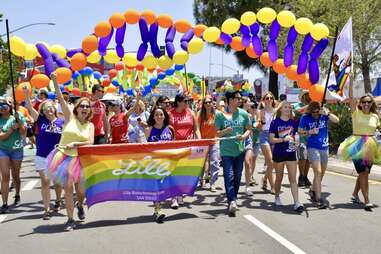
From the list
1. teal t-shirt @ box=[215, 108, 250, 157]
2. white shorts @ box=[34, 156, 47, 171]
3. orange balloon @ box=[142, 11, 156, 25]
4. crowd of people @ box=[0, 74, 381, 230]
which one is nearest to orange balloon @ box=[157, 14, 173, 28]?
orange balloon @ box=[142, 11, 156, 25]

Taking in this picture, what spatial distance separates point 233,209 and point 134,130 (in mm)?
3747

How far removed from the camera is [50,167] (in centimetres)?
624

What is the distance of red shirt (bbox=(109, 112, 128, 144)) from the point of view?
28.3 ft

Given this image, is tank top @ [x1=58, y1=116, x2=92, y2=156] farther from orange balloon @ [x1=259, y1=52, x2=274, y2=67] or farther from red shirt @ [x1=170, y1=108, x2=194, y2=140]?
orange balloon @ [x1=259, y1=52, x2=274, y2=67]

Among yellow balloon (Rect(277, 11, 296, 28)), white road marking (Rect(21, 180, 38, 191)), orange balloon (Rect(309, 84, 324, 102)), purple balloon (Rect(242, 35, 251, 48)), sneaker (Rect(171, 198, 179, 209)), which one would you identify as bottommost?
white road marking (Rect(21, 180, 38, 191))

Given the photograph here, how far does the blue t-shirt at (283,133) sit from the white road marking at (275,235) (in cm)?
113

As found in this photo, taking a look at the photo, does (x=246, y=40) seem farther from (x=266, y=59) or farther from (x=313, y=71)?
(x=313, y=71)

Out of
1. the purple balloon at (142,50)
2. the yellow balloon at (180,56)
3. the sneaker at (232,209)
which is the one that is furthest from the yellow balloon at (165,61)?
the sneaker at (232,209)

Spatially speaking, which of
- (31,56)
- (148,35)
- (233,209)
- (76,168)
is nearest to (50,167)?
(76,168)

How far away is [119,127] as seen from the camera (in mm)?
8625

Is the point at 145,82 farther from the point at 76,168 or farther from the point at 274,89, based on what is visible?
the point at 76,168

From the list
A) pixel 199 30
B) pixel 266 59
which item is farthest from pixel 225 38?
pixel 266 59

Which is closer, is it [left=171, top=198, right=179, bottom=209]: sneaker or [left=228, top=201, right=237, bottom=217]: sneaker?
[left=228, top=201, right=237, bottom=217]: sneaker

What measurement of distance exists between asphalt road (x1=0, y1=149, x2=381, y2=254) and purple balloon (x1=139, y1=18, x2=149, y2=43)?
12.3ft
